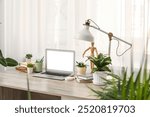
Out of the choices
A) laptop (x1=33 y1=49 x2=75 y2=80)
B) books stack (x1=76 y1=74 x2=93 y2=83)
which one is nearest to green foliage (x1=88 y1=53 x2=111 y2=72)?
books stack (x1=76 y1=74 x2=93 y2=83)

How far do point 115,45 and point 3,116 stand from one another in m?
1.92

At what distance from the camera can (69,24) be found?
3176 mm

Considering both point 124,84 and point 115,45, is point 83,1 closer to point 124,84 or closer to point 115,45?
point 115,45

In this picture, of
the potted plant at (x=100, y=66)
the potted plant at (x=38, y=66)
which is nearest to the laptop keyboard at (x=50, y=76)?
the potted plant at (x=38, y=66)

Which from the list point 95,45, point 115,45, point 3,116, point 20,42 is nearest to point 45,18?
point 20,42

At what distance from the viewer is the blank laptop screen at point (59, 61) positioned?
2822 mm

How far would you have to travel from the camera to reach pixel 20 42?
3553 mm

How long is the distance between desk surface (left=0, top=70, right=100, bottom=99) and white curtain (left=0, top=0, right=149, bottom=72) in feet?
2.05

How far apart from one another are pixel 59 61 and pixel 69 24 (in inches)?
20.5

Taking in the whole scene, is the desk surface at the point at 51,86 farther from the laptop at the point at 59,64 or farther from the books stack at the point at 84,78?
the laptop at the point at 59,64

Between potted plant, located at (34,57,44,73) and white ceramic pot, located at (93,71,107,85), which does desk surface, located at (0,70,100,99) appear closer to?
white ceramic pot, located at (93,71,107,85)

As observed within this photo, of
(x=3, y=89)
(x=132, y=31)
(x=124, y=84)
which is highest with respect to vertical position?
(x=132, y=31)

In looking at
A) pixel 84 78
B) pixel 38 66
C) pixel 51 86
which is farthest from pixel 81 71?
pixel 38 66

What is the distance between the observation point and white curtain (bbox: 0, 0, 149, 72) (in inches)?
111
